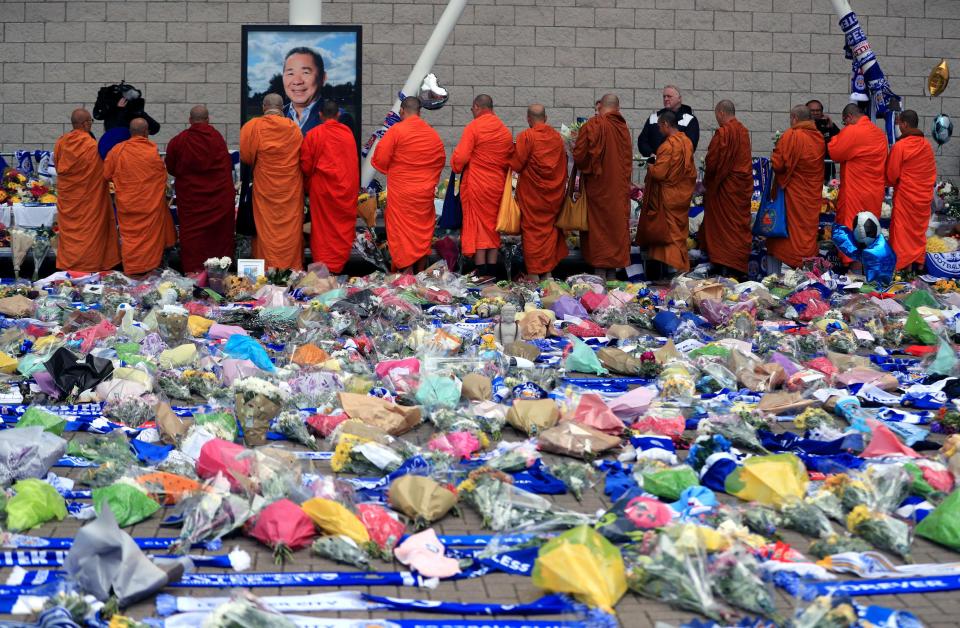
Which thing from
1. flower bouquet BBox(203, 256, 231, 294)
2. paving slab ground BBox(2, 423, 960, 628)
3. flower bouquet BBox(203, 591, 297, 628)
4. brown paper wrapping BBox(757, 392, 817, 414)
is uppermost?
flower bouquet BBox(203, 256, 231, 294)

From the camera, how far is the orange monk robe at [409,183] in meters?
11.0

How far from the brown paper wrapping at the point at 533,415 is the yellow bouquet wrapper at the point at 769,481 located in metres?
1.10

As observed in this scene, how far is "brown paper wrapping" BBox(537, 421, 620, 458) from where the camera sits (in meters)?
5.48

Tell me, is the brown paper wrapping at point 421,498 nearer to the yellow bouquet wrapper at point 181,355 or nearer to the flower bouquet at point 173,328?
the yellow bouquet wrapper at point 181,355

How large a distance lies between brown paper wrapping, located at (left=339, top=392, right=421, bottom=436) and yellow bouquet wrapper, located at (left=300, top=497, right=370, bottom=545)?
132cm

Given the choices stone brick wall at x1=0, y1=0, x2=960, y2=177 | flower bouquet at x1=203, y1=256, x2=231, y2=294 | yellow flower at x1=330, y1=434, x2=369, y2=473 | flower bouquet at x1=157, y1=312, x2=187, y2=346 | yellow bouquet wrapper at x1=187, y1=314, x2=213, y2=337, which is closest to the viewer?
yellow flower at x1=330, y1=434, x2=369, y2=473

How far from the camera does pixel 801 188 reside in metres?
11.4

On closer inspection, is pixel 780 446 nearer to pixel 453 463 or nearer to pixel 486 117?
pixel 453 463

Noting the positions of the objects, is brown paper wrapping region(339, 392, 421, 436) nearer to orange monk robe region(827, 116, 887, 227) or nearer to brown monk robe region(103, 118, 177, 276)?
brown monk robe region(103, 118, 177, 276)

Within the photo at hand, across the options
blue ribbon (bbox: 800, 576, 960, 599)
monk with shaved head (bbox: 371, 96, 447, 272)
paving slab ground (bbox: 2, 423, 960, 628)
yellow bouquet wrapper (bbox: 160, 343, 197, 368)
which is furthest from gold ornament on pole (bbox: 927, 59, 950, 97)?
blue ribbon (bbox: 800, 576, 960, 599)

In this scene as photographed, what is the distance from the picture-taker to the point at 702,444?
211 inches

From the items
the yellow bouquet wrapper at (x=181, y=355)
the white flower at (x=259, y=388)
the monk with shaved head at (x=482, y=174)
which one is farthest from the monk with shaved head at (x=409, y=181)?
the white flower at (x=259, y=388)

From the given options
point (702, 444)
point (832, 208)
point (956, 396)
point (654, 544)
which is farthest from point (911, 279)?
point (654, 544)

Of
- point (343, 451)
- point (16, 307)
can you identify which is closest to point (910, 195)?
point (16, 307)
